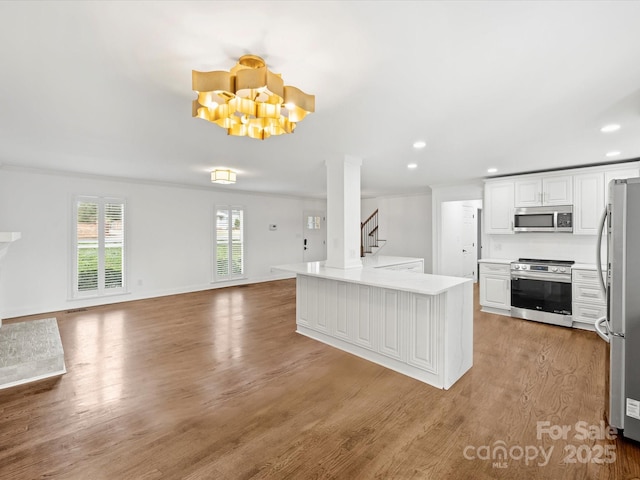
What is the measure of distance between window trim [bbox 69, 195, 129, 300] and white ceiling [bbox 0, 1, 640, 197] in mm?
1902

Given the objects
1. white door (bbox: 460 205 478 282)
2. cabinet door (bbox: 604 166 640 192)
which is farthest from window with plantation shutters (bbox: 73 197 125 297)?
cabinet door (bbox: 604 166 640 192)

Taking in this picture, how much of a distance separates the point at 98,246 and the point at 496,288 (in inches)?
289

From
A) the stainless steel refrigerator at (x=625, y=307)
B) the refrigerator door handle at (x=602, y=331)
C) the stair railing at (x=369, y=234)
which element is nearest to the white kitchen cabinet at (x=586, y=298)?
the refrigerator door handle at (x=602, y=331)

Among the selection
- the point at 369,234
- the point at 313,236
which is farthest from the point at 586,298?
the point at 313,236

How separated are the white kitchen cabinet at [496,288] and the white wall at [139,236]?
213 inches

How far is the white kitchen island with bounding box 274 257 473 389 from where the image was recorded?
280 centimetres

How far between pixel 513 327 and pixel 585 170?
2.67m

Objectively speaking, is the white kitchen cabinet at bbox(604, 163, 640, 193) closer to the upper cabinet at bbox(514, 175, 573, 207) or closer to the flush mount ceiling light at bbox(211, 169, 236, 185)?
the upper cabinet at bbox(514, 175, 573, 207)

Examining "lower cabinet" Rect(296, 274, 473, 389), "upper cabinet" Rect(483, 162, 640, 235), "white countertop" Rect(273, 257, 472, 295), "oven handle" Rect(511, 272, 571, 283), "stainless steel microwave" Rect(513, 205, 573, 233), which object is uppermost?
"upper cabinet" Rect(483, 162, 640, 235)

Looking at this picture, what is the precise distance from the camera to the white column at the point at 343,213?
13.3ft

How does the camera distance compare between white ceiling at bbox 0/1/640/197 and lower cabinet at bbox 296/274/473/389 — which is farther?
lower cabinet at bbox 296/274/473/389

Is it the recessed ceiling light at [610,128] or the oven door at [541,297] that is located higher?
the recessed ceiling light at [610,128]

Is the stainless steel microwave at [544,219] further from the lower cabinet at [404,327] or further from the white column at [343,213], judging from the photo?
the white column at [343,213]

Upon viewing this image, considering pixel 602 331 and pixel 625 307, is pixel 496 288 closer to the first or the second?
pixel 602 331
